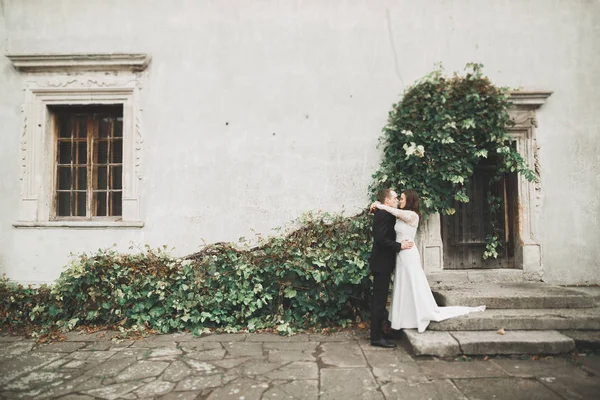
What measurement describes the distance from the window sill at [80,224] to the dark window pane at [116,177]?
0.68 m

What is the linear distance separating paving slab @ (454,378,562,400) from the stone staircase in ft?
1.94

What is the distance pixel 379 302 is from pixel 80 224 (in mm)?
4876

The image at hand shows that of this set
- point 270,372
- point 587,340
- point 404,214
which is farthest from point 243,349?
point 587,340

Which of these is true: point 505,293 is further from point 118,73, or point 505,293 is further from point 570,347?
point 118,73

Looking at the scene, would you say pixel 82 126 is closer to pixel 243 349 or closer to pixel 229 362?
pixel 243 349

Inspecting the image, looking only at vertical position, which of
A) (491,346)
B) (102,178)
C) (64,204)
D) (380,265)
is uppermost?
(102,178)

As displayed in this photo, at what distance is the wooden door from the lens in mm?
6160

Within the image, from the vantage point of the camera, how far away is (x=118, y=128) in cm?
644

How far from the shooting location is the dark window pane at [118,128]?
6.42m

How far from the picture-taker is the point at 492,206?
19.8ft

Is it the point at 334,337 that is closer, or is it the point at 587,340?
the point at 587,340

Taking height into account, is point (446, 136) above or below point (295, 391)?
above

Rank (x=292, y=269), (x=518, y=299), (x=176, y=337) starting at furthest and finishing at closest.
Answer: (x=292, y=269) < (x=176, y=337) < (x=518, y=299)

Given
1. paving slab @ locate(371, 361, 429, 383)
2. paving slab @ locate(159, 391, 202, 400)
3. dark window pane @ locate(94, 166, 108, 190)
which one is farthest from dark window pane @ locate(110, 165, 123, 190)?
paving slab @ locate(371, 361, 429, 383)
